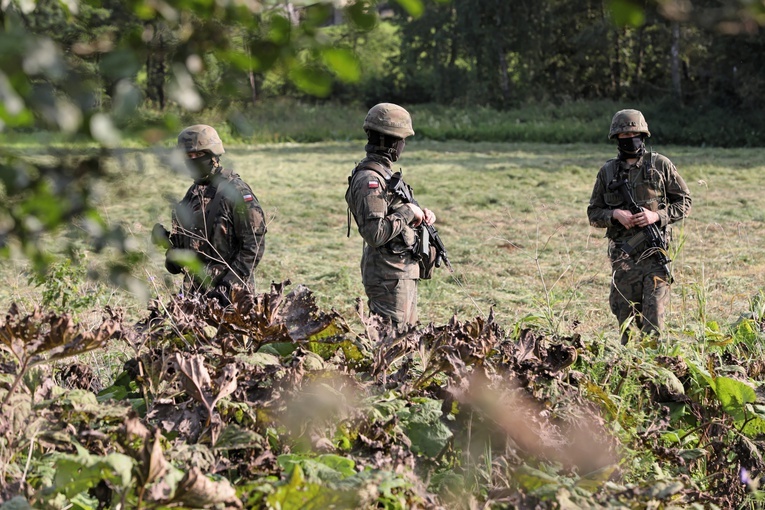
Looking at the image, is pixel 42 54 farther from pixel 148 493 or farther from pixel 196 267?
pixel 148 493

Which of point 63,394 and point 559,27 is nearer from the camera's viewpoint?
point 63,394

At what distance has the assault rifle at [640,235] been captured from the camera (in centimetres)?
591

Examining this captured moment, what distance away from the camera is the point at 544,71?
4112 cm

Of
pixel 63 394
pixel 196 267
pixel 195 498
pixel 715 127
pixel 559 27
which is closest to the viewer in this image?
pixel 196 267

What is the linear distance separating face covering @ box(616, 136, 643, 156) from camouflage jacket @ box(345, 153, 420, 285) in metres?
1.73

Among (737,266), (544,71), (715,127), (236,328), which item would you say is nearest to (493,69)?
(544,71)

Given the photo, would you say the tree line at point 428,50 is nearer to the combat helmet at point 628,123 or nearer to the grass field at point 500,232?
the grass field at point 500,232

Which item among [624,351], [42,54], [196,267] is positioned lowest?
[624,351]

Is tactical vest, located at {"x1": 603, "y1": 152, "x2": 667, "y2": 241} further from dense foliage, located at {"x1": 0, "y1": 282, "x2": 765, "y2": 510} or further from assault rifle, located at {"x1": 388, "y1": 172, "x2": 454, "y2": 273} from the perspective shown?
dense foliage, located at {"x1": 0, "y1": 282, "x2": 765, "y2": 510}

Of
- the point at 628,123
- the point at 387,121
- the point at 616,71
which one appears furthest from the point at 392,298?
the point at 616,71

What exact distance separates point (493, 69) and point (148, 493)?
132 ft

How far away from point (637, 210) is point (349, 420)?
4.05m

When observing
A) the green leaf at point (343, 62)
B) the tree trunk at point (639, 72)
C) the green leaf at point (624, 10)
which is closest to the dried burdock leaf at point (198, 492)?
the green leaf at point (343, 62)

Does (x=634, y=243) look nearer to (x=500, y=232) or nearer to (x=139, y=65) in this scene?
(x=139, y=65)
